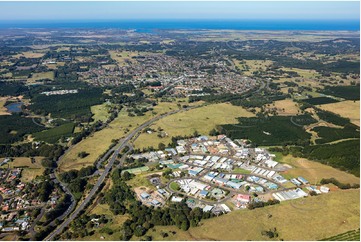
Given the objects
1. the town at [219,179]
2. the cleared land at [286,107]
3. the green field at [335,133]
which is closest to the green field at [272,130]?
the green field at [335,133]

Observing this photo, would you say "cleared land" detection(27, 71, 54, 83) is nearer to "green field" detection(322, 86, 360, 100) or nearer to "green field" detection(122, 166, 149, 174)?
"green field" detection(122, 166, 149, 174)

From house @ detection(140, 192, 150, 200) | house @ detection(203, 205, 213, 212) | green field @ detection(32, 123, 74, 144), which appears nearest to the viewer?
house @ detection(203, 205, 213, 212)

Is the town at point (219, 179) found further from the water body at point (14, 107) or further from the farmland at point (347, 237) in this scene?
the water body at point (14, 107)

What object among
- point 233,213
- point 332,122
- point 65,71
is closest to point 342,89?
point 332,122

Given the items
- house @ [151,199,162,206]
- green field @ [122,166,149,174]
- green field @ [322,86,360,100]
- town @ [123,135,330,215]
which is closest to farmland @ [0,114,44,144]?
town @ [123,135,330,215]

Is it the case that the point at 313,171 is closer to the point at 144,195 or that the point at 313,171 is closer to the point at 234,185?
the point at 234,185

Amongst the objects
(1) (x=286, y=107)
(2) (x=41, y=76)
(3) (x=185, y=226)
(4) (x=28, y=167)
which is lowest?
(2) (x=41, y=76)

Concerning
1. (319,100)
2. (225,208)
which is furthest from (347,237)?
(319,100)
